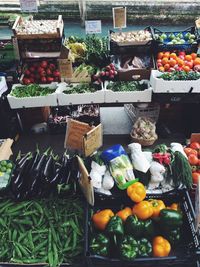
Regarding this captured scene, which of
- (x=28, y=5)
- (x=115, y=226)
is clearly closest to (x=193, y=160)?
(x=115, y=226)

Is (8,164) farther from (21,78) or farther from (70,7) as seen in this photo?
(70,7)

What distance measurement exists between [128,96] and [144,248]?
2.59 metres

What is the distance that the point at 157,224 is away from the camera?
9.78 feet

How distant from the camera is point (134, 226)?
9.23 ft

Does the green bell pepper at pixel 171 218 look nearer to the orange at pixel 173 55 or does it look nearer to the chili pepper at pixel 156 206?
the chili pepper at pixel 156 206

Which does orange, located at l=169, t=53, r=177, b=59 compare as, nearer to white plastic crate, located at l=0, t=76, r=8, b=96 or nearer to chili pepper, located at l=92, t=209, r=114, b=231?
white plastic crate, located at l=0, t=76, r=8, b=96

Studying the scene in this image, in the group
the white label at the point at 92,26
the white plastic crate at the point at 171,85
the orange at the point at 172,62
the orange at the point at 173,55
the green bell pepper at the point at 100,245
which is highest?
the white label at the point at 92,26

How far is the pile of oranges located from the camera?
469 cm

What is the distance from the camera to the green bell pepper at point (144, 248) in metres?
2.75

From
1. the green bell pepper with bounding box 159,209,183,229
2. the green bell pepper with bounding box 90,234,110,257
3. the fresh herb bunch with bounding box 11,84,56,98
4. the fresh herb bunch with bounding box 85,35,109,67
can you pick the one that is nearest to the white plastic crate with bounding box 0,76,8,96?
the fresh herb bunch with bounding box 11,84,56,98

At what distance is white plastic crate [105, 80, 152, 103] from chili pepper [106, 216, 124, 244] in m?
2.33

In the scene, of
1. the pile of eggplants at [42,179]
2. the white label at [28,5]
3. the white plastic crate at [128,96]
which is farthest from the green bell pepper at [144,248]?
the white label at [28,5]

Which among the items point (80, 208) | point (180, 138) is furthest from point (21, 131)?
point (180, 138)

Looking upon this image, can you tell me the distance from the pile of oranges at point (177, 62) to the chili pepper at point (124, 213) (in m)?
2.59
